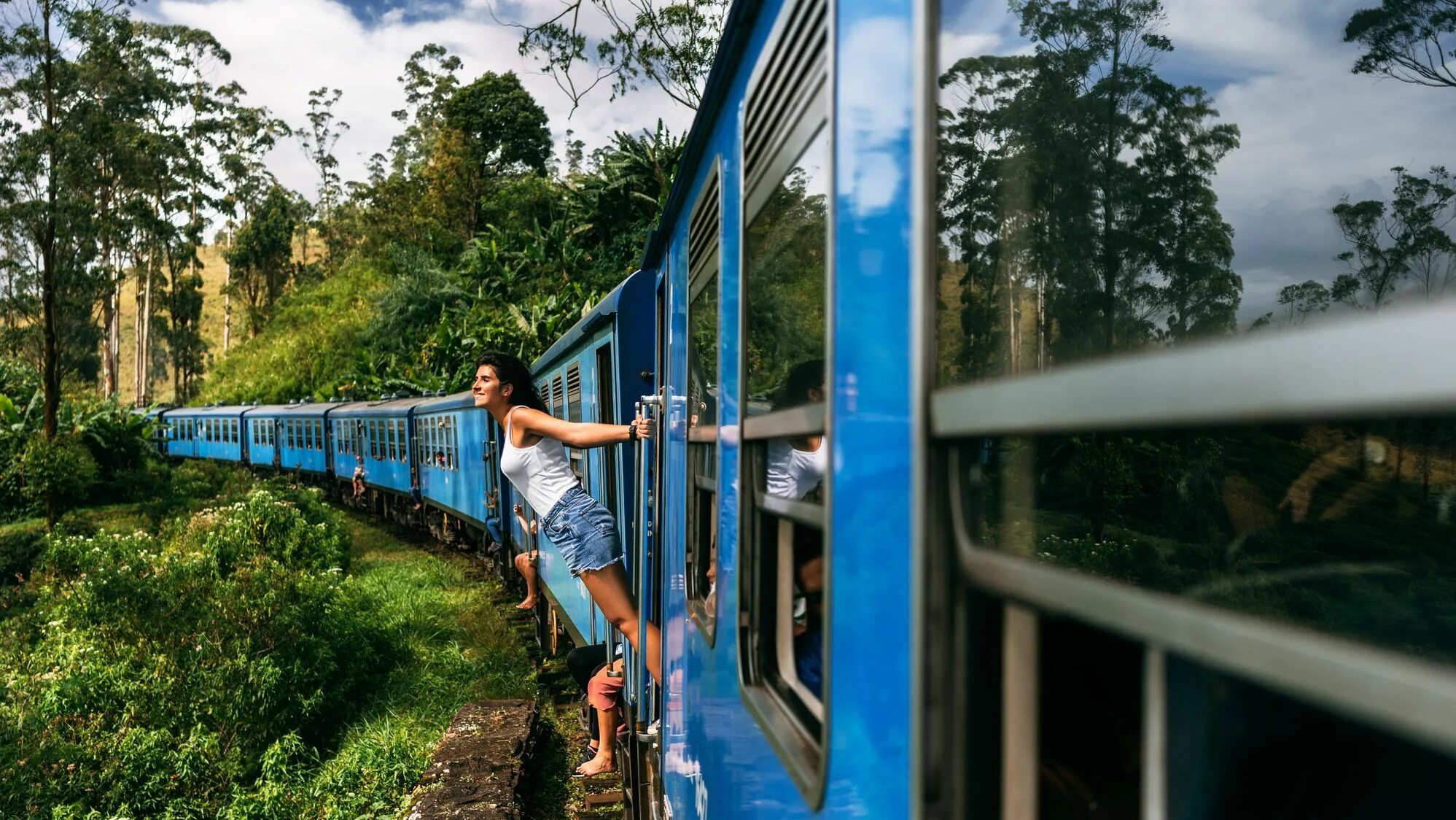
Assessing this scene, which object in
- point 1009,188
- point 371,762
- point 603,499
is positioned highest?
point 1009,188

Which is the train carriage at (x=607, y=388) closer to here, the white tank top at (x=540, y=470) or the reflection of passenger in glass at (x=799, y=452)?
the white tank top at (x=540, y=470)

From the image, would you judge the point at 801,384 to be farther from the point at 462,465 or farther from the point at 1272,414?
the point at 462,465

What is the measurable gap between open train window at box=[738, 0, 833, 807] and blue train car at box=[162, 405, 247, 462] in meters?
33.6

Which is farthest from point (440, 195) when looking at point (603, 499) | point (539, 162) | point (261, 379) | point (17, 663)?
point (603, 499)

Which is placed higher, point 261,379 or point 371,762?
point 261,379

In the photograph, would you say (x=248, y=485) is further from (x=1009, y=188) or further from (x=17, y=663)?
(x=1009, y=188)

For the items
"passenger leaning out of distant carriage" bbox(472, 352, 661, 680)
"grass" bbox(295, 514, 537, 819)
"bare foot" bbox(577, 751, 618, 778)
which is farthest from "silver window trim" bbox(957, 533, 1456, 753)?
"grass" bbox(295, 514, 537, 819)

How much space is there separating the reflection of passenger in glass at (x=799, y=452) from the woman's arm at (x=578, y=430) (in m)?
1.98

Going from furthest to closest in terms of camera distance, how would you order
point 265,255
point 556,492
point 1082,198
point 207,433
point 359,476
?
1. point 265,255
2. point 207,433
3. point 359,476
4. point 556,492
5. point 1082,198

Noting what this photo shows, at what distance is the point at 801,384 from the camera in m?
1.73

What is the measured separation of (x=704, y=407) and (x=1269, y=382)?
234cm

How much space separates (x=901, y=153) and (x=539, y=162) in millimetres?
47160

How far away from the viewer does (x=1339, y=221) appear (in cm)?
86

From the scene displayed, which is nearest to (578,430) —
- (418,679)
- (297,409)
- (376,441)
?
(418,679)
